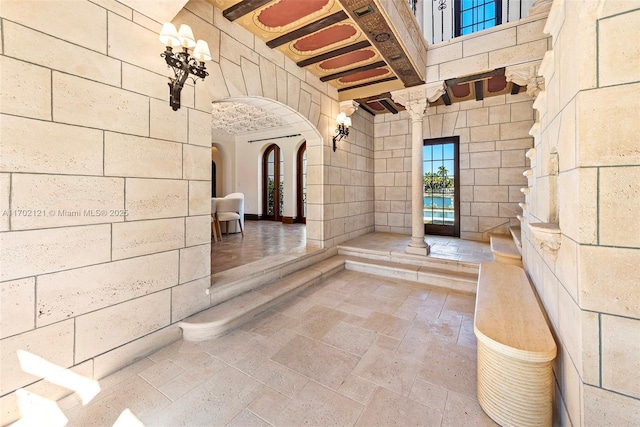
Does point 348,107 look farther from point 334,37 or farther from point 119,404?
point 119,404

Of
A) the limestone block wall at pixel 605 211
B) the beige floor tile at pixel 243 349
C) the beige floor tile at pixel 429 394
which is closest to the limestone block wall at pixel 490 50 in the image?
the limestone block wall at pixel 605 211

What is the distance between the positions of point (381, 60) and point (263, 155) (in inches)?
237

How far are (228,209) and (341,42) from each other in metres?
3.72

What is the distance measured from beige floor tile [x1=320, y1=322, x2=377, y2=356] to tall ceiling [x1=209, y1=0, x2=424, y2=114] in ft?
9.80

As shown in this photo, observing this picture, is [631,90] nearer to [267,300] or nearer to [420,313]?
[420,313]

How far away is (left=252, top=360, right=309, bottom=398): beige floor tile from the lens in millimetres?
1590

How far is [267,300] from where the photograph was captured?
2600 millimetres

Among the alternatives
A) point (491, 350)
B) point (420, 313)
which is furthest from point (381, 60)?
point (491, 350)

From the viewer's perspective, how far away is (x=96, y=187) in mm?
1678

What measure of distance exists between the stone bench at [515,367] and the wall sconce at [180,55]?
106 inches

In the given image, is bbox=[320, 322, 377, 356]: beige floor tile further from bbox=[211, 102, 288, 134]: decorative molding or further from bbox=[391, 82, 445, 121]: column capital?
bbox=[211, 102, 288, 134]: decorative molding

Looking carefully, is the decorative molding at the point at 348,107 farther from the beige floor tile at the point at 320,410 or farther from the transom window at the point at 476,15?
the beige floor tile at the point at 320,410

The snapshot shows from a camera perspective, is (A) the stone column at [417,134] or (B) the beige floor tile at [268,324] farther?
(A) the stone column at [417,134]

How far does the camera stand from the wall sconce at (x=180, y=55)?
1.81 metres
